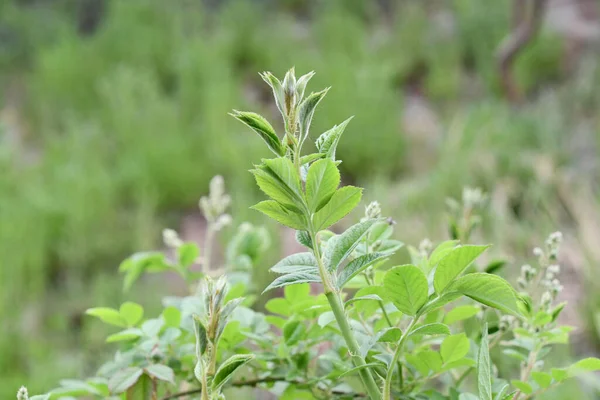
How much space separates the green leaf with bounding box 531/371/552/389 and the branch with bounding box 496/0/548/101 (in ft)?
9.68

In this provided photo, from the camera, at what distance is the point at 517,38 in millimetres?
3184

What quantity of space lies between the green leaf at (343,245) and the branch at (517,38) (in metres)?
3.03

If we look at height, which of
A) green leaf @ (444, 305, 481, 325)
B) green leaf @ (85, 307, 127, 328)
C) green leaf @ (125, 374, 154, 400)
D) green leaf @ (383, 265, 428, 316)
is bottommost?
green leaf @ (383, 265, 428, 316)

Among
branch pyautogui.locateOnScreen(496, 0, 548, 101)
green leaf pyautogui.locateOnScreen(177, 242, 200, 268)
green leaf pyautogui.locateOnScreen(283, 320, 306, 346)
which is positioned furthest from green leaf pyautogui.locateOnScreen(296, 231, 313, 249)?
branch pyautogui.locateOnScreen(496, 0, 548, 101)

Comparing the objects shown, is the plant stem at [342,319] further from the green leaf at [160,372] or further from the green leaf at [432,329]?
the green leaf at [160,372]

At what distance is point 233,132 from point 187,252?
2.49 m

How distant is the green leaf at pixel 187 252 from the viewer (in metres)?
0.57

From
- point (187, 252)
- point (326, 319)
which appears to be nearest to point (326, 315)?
point (326, 319)

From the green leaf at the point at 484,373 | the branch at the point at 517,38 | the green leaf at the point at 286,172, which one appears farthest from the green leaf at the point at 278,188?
the branch at the point at 517,38

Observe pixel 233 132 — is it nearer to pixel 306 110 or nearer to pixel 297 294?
A: pixel 297 294

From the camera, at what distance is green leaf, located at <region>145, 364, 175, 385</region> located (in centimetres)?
41

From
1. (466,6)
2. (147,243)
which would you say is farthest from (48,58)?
(466,6)

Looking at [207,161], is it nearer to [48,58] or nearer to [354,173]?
[354,173]

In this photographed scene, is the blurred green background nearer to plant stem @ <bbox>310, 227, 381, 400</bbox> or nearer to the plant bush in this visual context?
Answer: the plant bush
